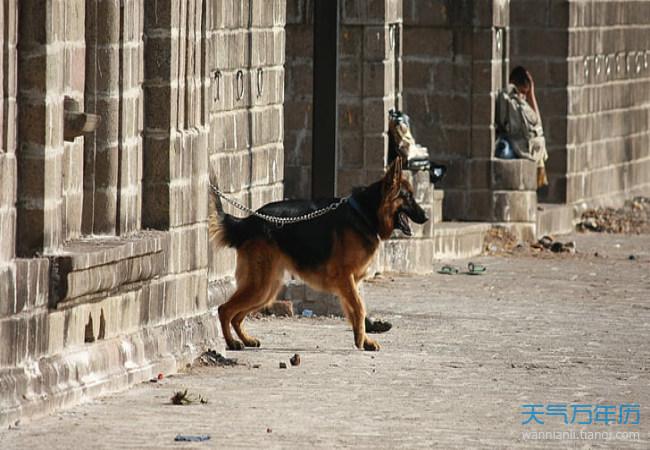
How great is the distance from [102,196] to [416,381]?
7.28 ft

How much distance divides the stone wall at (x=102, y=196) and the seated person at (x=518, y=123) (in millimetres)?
8675

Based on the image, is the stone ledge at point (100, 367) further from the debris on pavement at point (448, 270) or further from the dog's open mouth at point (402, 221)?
the debris on pavement at point (448, 270)

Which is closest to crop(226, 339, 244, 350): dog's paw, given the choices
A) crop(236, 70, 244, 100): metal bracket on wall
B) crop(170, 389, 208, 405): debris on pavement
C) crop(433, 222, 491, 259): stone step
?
crop(236, 70, 244, 100): metal bracket on wall

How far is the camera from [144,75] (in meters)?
12.0

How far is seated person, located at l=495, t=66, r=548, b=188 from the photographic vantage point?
22578 mm

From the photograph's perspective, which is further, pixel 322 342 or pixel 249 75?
pixel 249 75

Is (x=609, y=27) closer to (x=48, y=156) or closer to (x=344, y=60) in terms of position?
(x=344, y=60)

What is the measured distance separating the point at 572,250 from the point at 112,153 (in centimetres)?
1148

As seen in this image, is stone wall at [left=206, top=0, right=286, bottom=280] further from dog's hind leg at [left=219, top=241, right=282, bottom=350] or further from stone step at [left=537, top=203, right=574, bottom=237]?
stone step at [left=537, top=203, right=574, bottom=237]

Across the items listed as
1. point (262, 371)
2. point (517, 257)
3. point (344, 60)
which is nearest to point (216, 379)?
point (262, 371)

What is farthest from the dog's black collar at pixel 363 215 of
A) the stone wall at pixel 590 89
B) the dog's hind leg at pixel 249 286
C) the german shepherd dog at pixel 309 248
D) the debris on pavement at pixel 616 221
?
the debris on pavement at pixel 616 221

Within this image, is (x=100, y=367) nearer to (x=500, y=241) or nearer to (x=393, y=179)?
(x=393, y=179)

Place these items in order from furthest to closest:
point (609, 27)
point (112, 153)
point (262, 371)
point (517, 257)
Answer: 1. point (609, 27)
2. point (517, 257)
3. point (262, 371)
4. point (112, 153)

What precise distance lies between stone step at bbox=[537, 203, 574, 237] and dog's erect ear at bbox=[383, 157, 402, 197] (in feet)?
32.0
